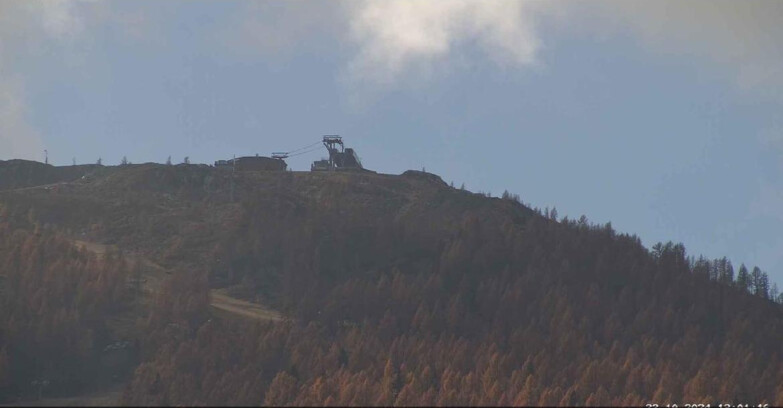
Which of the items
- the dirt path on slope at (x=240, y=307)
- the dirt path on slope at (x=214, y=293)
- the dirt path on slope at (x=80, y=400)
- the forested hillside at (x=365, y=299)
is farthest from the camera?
the dirt path on slope at (x=214, y=293)

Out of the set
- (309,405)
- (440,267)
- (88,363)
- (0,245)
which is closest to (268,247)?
(440,267)

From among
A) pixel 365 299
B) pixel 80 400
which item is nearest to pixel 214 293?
pixel 365 299

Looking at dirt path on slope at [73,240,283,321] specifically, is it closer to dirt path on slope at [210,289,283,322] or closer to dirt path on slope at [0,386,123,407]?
dirt path on slope at [210,289,283,322]

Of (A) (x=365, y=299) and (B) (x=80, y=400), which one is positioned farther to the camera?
(A) (x=365, y=299)

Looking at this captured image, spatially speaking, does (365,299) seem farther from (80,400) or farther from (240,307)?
(80,400)

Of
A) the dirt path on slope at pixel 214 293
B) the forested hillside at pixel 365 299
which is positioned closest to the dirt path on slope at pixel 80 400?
the forested hillside at pixel 365 299

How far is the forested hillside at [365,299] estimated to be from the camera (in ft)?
317

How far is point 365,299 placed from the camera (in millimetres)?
120000

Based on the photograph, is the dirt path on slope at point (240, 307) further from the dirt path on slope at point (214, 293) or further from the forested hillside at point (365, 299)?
the forested hillside at point (365, 299)

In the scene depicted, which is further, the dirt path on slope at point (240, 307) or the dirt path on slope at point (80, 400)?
the dirt path on slope at point (240, 307)

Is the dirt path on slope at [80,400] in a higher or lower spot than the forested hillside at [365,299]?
lower

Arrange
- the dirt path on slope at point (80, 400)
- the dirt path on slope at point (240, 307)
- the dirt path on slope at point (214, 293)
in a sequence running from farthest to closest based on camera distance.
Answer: the dirt path on slope at point (214, 293) < the dirt path on slope at point (240, 307) < the dirt path on slope at point (80, 400)

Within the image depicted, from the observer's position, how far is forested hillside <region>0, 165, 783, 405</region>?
96.6 metres

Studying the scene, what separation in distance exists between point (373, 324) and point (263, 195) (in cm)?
3614
